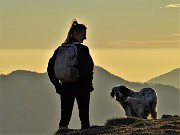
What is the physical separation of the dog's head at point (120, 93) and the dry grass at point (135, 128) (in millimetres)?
7276

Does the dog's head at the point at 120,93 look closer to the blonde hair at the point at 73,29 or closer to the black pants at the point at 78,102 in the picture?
the black pants at the point at 78,102

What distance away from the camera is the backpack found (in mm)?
18016

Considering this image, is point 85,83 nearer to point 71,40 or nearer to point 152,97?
point 71,40

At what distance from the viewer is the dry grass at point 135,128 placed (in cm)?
1675

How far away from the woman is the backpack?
0.31 ft

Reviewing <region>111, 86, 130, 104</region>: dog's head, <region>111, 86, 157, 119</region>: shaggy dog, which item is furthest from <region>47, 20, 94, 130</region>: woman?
<region>111, 86, 130, 104</region>: dog's head

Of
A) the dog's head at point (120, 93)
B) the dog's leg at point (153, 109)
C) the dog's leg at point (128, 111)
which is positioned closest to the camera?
the dog's leg at point (153, 109)

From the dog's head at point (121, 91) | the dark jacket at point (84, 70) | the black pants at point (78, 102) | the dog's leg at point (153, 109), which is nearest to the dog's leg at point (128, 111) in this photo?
the dog's leg at point (153, 109)

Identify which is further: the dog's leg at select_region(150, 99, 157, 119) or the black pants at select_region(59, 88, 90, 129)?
the dog's leg at select_region(150, 99, 157, 119)

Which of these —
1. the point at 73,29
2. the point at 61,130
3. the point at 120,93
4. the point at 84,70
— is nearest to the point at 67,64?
the point at 84,70

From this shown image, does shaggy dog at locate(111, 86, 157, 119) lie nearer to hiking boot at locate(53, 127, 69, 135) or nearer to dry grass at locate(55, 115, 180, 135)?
dry grass at locate(55, 115, 180, 135)

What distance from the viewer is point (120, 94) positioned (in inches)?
1067

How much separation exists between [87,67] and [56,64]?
2.48ft

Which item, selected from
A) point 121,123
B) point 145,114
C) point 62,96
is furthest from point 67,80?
point 145,114
